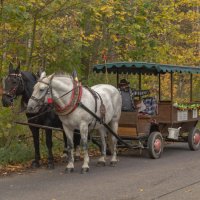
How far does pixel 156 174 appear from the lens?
9.52 metres

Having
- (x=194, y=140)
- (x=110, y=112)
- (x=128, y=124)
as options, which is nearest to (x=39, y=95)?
(x=110, y=112)

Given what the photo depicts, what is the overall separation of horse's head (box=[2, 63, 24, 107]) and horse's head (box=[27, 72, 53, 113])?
19.5 inches

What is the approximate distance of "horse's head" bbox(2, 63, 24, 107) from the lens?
9.48 metres

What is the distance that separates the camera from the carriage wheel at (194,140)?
1341 centimetres

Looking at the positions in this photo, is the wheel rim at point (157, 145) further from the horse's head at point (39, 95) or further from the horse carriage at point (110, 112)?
the horse's head at point (39, 95)

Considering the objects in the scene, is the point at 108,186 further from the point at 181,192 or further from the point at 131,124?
the point at 131,124

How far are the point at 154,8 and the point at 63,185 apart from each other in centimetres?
926

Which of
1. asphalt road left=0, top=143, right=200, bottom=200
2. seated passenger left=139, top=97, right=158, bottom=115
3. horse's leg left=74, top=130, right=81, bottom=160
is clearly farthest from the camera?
seated passenger left=139, top=97, right=158, bottom=115

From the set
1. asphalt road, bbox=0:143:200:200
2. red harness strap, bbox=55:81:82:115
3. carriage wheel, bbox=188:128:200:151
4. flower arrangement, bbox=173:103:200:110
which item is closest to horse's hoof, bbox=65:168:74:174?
asphalt road, bbox=0:143:200:200

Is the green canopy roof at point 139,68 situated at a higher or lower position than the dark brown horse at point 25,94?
higher

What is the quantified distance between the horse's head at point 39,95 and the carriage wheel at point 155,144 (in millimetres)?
3400

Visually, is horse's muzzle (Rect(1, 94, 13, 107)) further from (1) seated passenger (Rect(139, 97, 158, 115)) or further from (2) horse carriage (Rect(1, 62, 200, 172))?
(1) seated passenger (Rect(139, 97, 158, 115))

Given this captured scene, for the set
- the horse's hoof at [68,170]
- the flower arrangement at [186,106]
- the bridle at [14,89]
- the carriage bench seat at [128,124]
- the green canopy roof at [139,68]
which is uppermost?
the green canopy roof at [139,68]

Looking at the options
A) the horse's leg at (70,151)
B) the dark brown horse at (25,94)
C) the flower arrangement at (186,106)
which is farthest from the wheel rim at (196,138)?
the horse's leg at (70,151)
